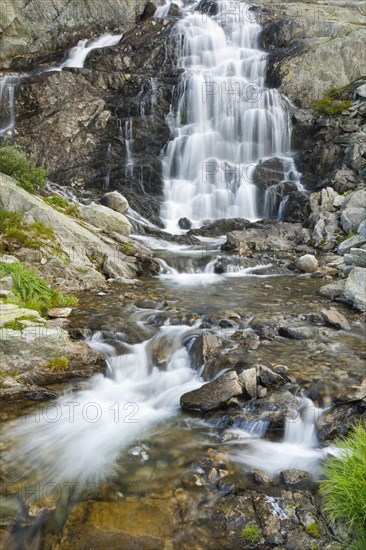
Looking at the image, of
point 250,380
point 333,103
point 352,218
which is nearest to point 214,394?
point 250,380

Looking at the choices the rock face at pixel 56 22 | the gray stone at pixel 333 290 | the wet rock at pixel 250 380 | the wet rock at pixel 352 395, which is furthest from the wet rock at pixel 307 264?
the rock face at pixel 56 22

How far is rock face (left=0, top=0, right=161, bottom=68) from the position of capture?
132 ft

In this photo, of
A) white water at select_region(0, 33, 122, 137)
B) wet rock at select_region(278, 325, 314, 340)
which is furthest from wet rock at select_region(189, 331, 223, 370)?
white water at select_region(0, 33, 122, 137)

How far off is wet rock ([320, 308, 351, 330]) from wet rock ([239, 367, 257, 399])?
3.84m

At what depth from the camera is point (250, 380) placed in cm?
707

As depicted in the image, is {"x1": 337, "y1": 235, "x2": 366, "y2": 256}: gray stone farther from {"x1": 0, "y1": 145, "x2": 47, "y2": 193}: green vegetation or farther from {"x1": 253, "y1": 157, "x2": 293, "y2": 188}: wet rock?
{"x1": 0, "y1": 145, "x2": 47, "y2": 193}: green vegetation

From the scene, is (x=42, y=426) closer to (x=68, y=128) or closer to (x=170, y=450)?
(x=170, y=450)

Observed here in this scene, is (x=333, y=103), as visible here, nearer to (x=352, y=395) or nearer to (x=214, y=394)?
(x=352, y=395)

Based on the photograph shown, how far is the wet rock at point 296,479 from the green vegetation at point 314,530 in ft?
2.20

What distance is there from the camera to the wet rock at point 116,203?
22.6 meters

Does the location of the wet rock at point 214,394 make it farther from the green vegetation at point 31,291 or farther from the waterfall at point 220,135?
the waterfall at point 220,135

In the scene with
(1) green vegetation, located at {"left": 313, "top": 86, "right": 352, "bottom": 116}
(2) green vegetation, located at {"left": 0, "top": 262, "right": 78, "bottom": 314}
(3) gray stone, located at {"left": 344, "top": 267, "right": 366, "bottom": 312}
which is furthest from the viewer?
(1) green vegetation, located at {"left": 313, "top": 86, "right": 352, "bottom": 116}

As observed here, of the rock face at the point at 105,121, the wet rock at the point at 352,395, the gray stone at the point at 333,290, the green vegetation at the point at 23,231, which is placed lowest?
the wet rock at the point at 352,395

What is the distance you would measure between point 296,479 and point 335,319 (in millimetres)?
5695
